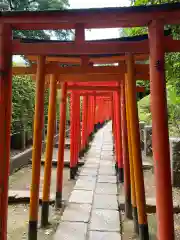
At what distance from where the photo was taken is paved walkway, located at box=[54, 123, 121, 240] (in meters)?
4.02

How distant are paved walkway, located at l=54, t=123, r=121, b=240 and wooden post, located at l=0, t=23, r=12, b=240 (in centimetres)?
162

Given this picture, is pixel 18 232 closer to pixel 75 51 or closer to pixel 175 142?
pixel 75 51

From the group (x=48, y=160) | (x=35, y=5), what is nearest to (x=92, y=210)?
(x=48, y=160)

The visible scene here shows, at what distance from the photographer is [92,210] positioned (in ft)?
16.4

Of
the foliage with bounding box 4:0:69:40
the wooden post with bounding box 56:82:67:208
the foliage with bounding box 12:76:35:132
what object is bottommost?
the wooden post with bounding box 56:82:67:208

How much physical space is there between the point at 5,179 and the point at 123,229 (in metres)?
2.49

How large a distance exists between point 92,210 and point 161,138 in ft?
10.4

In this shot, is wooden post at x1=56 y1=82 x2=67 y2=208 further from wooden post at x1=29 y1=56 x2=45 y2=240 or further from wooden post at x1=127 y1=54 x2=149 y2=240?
wooden post at x1=127 y1=54 x2=149 y2=240

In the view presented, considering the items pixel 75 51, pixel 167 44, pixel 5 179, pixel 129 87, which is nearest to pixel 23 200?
pixel 5 179

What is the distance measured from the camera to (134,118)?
350 centimetres

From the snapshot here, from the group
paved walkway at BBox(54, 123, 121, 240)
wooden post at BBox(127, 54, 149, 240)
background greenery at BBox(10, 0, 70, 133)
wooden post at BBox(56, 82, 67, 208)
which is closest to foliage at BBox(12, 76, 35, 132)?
background greenery at BBox(10, 0, 70, 133)

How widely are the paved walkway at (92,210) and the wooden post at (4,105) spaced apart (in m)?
1.62

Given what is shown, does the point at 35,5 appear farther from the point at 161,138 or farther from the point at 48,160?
the point at 161,138

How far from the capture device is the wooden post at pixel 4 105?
2568 mm
